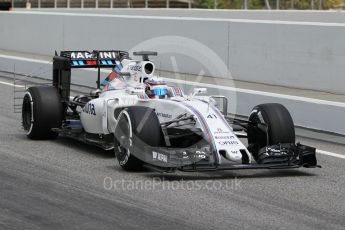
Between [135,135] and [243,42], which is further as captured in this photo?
[243,42]

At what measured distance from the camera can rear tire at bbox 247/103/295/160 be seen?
10969mm

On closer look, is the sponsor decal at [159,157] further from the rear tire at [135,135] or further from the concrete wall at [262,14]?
the concrete wall at [262,14]

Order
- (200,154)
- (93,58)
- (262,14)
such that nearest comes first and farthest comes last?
(200,154), (93,58), (262,14)

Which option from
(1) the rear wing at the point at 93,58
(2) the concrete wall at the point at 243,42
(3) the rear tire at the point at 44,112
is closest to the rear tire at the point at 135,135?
(3) the rear tire at the point at 44,112

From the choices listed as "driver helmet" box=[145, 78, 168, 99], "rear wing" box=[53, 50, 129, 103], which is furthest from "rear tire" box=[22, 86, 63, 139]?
"driver helmet" box=[145, 78, 168, 99]

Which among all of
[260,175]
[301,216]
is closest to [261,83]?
[260,175]

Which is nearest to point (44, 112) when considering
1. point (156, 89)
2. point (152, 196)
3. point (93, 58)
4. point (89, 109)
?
point (89, 109)

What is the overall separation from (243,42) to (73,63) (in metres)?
5.85

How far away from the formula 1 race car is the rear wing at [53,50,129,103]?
0.28 meters

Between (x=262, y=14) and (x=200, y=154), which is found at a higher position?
(x=262, y=14)

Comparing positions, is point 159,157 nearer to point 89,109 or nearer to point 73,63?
point 89,109

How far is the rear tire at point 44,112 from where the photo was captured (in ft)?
41.1

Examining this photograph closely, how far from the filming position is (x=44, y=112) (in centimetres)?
1252

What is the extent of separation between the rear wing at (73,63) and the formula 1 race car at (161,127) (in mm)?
280
